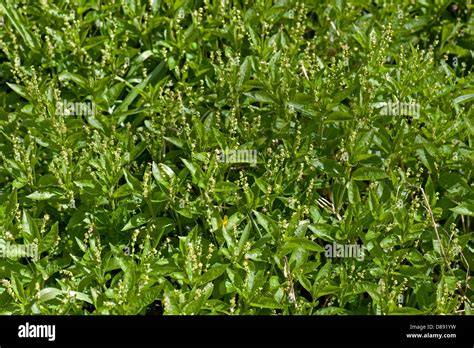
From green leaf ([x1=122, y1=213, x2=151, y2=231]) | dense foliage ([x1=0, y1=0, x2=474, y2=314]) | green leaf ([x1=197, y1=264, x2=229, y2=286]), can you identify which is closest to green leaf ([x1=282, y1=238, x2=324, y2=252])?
dense foliage ([x1=0, y1=0, x2=474, y2=314])

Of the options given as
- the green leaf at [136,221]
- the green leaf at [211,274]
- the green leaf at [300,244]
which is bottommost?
the green leaf at [211,274]

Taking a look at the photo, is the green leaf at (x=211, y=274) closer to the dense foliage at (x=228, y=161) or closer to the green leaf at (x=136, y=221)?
the dense foliage at (x=228, y=161)

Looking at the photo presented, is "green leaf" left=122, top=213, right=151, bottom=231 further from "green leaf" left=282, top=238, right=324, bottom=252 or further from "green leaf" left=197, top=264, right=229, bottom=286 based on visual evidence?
"green leaf" left=282, top=238, right=324, bottom=252

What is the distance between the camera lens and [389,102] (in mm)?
5555

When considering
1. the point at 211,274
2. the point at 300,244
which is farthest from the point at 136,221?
the point at 300,244

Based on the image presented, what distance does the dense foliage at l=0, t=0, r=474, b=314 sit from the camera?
15.5 feet

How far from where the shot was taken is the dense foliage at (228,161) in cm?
471

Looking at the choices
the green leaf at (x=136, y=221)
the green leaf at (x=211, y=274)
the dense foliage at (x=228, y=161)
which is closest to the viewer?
the green leaf at (x=211, y=274)

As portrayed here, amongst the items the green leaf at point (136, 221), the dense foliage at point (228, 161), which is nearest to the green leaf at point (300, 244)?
the dense foliage at point (228, 161)

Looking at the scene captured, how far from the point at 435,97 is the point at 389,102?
1.01 ft

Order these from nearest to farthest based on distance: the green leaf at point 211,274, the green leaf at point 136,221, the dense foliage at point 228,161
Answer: the green leaf at point 211,274 → the dense foliage at point 228,161 → the green leaf at point 136,221

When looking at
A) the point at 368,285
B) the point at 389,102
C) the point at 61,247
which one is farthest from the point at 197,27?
the point at 368,285

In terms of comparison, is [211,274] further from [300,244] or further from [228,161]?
[228,161]
